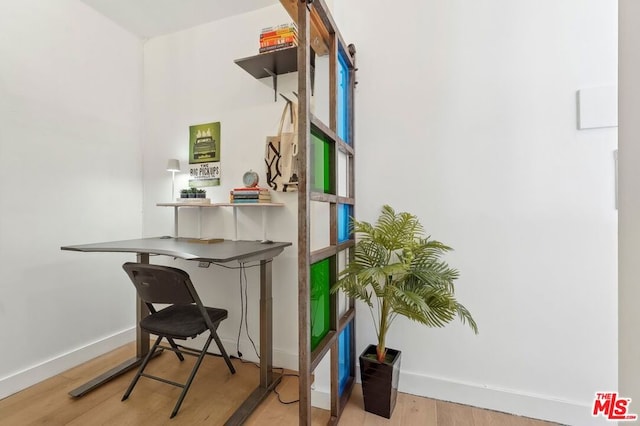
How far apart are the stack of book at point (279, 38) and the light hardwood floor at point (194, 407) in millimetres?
2274

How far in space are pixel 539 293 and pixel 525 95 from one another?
110 centimetres

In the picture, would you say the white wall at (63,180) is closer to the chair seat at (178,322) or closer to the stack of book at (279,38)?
the chair seat at (178,322)

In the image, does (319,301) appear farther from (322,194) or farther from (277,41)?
(277,41)

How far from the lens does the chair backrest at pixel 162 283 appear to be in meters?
1.55

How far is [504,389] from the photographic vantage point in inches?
63.6

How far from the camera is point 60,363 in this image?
2.05 meters

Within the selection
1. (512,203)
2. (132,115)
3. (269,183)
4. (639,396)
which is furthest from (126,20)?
(639,396)

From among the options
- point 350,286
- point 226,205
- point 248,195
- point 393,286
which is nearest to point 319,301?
point 350,286

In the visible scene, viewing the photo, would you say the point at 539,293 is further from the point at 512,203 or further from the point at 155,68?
the point at 155,68

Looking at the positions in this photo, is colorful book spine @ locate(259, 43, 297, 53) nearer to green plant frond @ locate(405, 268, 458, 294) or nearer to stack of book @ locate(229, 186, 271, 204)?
stack of book @ locate(229, 186, 271, 204)

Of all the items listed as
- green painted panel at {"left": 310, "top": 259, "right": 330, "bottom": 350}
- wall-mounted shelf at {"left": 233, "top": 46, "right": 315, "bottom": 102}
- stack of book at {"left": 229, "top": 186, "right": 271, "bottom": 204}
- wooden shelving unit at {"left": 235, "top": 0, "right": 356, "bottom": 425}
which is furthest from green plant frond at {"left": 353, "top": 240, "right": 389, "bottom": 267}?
wall-mounted shelf at {"left": 233, "top": 46, "right": 315, "bottom": 102}

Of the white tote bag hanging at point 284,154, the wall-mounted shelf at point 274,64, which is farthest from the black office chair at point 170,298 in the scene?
the wall-mounted shelf at point 274,64

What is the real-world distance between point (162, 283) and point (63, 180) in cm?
134

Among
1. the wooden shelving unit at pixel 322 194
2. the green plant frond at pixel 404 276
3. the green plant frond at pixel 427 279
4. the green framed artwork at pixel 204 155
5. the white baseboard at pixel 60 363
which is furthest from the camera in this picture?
the green framed artwork at pixel 204 155
